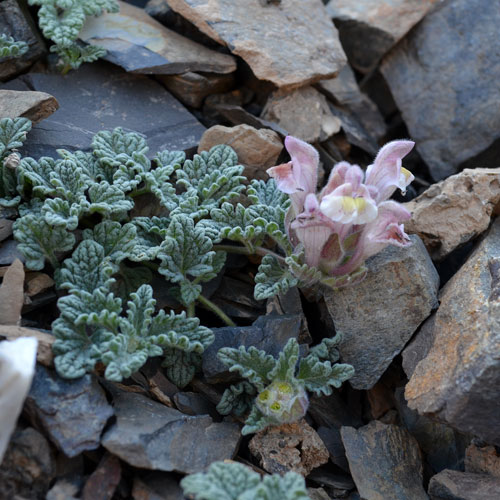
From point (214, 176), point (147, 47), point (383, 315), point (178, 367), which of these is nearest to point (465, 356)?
point (383, 315)

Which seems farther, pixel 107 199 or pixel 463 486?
pixel 107 199

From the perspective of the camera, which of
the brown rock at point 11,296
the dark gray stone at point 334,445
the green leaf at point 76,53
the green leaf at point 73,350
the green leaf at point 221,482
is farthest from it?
the green leaf at point 76,53

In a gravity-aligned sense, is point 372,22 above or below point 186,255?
above

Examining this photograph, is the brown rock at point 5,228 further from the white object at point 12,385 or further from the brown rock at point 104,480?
the brown rock at point 104,480

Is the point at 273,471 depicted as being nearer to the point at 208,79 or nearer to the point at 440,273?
the point at 440,273

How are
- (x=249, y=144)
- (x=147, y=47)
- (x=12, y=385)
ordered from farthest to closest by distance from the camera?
1. (x=147, y=47)
2. (x=249, y=144)
3. (x=12, y=385)

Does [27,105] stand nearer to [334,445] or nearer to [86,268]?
[86,268]

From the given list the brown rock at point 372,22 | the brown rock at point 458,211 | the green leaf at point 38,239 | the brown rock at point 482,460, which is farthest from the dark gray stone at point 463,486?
the brown rock at point 372,22

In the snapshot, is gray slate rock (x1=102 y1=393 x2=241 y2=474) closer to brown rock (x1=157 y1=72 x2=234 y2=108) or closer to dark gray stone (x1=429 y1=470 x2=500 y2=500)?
dark gray stone (x1=429 y1=470 x2=500 y2=500)

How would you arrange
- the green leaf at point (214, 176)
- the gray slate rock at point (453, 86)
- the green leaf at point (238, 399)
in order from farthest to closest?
the gray slate rock at point (453, 86) → the green leaf at point (214, 176) → the green leaf at point (238, 399)
